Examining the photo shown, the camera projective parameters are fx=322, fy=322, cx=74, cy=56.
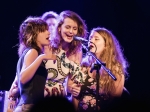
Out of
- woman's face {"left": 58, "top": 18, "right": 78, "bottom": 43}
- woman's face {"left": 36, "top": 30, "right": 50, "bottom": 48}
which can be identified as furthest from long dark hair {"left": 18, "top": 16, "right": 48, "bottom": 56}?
woman's face {"left": 58, "top": 18, "right": 78, "bottom": 43}

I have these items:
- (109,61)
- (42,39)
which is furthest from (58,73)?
(109,61)

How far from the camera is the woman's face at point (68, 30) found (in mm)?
3326

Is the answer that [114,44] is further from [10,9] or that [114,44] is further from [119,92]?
[10,9]

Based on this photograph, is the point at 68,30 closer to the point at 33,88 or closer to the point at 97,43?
the point at 97,43

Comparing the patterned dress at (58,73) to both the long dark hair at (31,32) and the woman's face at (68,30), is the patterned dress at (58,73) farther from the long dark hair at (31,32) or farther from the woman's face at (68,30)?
the long dark hair at (31,32)

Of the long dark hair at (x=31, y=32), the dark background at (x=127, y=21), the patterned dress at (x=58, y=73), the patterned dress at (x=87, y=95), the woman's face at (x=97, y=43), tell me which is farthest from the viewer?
the dark background at (x=127, y=21)

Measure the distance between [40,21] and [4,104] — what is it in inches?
35.7

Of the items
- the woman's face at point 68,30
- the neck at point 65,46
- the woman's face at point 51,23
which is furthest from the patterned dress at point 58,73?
the woman's face at point 51,23

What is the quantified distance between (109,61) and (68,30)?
0.54 metres

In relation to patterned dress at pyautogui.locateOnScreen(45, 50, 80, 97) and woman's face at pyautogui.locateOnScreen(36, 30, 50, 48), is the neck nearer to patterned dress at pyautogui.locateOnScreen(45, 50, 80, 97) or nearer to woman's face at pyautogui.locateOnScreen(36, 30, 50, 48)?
patterned dress at pyautogui.locateOnScreen(45, 50, 80, 97)

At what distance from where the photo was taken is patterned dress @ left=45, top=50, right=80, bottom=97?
2.98 metres

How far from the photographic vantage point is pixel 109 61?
341 cm

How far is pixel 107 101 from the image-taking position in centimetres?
325

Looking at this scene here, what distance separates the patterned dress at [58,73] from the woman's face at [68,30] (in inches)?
6.4
